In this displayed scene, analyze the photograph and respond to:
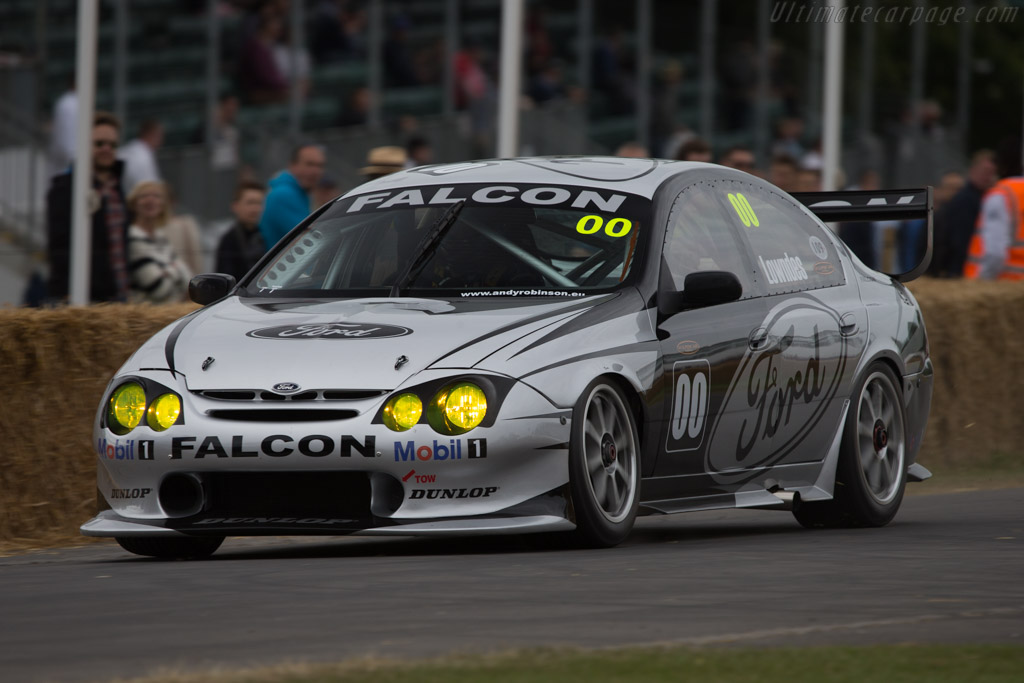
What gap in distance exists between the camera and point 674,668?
542 centimetres

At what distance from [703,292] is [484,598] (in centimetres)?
233

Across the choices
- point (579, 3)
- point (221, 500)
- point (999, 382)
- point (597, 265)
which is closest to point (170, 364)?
point (221, 500)

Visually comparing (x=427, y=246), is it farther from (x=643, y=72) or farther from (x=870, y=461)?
(x=643, y=72)

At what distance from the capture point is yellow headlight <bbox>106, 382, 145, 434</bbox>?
26.8 ft

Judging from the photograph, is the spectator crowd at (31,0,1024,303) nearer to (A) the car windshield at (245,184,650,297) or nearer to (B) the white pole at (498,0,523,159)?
(B) the white pole at (498,0,523,159)

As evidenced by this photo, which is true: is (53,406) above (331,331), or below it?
below

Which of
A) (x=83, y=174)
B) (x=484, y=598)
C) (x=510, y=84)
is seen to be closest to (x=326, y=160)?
(x=510, y=84)

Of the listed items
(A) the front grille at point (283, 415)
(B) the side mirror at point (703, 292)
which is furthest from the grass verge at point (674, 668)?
(B) the side mirror at point (703, 292)

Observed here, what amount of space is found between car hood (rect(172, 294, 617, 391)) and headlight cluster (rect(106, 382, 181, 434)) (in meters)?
0.11

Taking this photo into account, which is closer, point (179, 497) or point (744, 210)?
point (179, 497)

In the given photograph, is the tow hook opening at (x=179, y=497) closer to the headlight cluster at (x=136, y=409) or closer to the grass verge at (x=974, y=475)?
the headlight cluster at (x=136, y=409)

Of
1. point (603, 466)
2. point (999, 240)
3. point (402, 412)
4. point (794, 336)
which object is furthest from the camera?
point (999, 240)

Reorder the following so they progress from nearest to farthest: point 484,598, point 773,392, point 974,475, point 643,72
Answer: point 484,598 < point 773,392 < point 974,475 < point 643,72

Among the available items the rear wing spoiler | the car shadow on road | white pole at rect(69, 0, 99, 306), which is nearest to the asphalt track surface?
the car shadow on road
